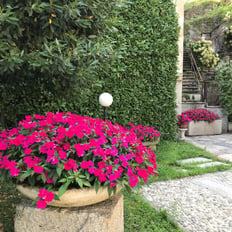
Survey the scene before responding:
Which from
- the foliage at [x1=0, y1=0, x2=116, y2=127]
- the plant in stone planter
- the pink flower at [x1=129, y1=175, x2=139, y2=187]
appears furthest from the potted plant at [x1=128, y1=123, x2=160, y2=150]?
the pink flower at [x1=129, y1=175, x2=139, y2=187]

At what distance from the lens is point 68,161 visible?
4.59 feet

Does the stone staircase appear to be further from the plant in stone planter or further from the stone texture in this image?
the stone texture

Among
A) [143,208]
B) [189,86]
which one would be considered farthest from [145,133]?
[189,86]

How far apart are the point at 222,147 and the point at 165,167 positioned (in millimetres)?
2428

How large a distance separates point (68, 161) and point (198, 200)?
1.80m

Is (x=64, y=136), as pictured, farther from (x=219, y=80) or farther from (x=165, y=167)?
(x=219, y=80)

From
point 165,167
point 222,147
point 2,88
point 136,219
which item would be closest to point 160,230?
point 136,219

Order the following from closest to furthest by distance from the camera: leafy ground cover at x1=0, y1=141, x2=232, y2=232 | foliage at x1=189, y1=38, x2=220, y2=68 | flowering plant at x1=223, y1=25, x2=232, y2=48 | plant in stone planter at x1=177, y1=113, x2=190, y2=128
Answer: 1. leafy ground cover at x1=0, y1=141, x2=232, y2=232
2. plant in stone planter at x1=177, y1=113, x2=190, y2=128
3. foliage at x1=189, y1=38, x2=220, y2=68
4. flowering plant at x1=223, y1=25, x2=232, y2=48

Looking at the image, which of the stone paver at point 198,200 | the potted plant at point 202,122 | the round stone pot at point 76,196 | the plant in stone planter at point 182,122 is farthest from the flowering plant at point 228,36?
the round stone pot at point 76,196

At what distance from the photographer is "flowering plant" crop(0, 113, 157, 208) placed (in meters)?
1.38

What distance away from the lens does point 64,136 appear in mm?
1574

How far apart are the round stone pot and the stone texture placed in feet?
0.17

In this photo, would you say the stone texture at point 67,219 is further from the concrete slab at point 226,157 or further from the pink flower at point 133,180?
the concrete slab at point 226,157

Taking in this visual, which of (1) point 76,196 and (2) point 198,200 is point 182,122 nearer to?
(2) point 198,200
